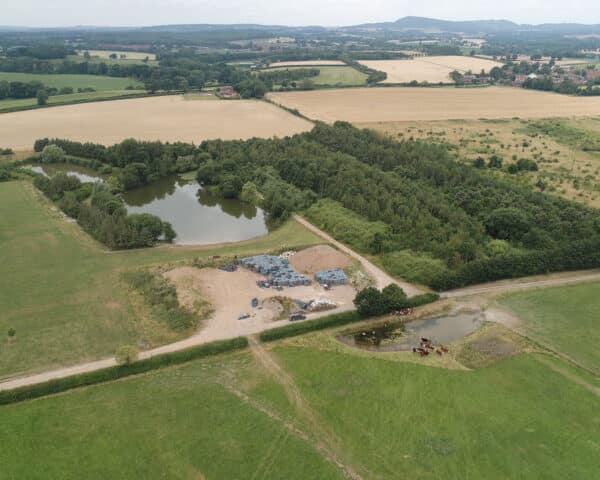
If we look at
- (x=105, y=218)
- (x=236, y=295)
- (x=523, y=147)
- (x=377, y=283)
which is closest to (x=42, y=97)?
(x=105, y=218)

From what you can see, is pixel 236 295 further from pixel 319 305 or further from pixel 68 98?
pixel 68 98

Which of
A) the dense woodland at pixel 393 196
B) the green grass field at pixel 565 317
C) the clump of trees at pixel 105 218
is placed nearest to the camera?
the green grass field at pixel 565 317

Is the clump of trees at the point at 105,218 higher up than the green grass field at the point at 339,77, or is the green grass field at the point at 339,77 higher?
the green grass field at the point at 339,77

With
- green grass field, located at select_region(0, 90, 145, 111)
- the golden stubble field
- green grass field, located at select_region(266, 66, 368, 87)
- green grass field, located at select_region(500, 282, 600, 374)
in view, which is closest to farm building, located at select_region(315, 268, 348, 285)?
green grass field, located at select_region(500, 282, 600, 374)

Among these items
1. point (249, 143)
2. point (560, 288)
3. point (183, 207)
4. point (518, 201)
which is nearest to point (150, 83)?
point (249, 143)

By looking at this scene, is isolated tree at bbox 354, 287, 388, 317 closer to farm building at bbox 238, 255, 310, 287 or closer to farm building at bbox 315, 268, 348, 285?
farm building at bbox 315, 268, 348, 285

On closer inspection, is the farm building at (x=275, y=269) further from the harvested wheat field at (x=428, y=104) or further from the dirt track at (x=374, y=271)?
the harvested wheat field at (x=428, y=104)

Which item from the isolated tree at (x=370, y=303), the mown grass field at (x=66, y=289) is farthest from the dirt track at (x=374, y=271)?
the isolated tree at (x=370, y=303)

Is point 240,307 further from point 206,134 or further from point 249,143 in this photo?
point 206,134
